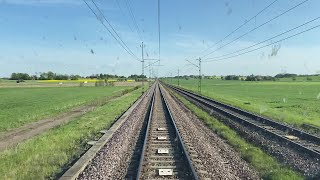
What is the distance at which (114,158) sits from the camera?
41.7 ft

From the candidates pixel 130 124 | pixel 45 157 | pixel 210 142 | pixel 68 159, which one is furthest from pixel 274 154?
pixel 130 124

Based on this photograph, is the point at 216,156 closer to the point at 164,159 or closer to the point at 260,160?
the point at 260,160

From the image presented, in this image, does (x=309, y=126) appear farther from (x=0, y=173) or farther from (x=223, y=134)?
(x=0, y=173)

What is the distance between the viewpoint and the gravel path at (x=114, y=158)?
10539 millimetres

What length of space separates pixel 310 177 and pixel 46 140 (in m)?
11.7

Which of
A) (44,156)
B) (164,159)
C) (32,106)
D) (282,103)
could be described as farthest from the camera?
(282,103)

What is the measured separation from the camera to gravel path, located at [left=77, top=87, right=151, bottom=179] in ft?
34.6

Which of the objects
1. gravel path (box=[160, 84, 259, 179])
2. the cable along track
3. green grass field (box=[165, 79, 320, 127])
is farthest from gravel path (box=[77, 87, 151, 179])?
green grass field (box=[165, 79, 320, 127])

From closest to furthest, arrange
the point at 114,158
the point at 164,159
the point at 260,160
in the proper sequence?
the point at 260,160
the point at 164,159
the point at 114,158

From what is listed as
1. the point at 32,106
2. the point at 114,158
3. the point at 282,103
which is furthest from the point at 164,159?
the point at 282,103

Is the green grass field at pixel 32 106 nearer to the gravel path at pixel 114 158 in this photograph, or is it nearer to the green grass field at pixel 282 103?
the gravel path at pixel 114 158

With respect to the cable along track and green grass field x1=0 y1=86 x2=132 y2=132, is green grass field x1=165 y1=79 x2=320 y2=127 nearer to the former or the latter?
the cable along track

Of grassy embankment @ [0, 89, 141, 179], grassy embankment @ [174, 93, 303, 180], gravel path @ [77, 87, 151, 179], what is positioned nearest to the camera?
grassy embankment @ [174, 93, 303, 180]

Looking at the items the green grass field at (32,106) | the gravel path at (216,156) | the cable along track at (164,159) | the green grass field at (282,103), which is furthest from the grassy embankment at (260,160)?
the green grass field at (32,106)
